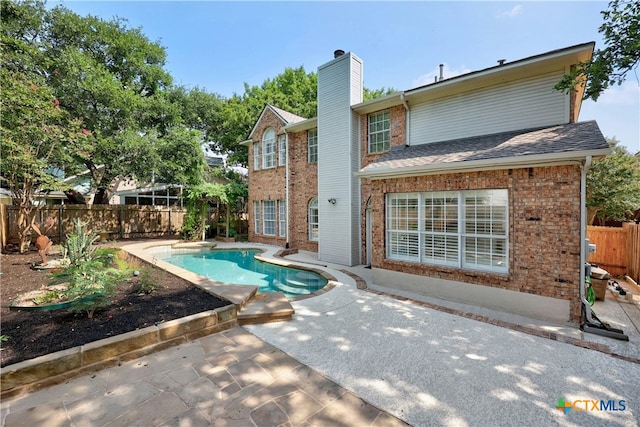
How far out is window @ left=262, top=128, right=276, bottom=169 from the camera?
→ 1477 centimetres

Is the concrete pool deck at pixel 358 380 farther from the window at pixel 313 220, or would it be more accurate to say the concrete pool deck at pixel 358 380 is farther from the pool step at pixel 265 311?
the window at pixel 313 220

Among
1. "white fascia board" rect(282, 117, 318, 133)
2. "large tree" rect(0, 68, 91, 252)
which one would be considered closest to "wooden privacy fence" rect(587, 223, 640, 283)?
"white fascia board" rect(282, 117, 318, 133)

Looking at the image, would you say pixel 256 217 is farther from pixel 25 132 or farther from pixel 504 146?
pixel 504 146

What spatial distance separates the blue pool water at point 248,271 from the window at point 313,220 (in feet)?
9.41

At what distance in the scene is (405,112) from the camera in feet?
30.7

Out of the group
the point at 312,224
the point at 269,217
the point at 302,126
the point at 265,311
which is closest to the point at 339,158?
the point at 302,126

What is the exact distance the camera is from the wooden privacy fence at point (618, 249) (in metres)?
7.84

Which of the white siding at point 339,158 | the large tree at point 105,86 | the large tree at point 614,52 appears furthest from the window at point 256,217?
the large tree at point 614,52

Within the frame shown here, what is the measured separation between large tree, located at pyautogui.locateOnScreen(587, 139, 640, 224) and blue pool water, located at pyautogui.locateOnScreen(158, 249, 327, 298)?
1358 cm

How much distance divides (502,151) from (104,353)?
26.2 ft

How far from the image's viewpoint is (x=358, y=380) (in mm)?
3367

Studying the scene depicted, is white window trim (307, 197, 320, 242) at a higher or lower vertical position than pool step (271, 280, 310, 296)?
higher

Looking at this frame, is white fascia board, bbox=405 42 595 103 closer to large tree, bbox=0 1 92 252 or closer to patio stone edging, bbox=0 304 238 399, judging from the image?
patio stone edging, bbox=0 304 238 399

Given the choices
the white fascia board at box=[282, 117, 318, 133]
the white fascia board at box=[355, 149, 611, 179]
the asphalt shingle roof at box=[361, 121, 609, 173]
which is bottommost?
the white fascia board at box=[355, 149, 611, 179]
